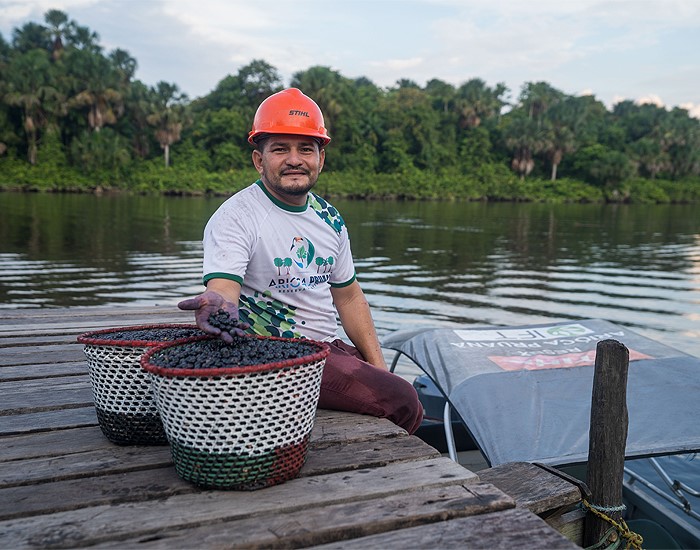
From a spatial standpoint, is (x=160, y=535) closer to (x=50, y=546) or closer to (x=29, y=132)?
(x=50, y=546)

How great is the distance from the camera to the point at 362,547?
2.10 m

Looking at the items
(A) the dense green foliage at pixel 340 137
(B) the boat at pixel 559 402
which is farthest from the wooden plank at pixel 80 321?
(A) the dense green foliage at pixel 340 137

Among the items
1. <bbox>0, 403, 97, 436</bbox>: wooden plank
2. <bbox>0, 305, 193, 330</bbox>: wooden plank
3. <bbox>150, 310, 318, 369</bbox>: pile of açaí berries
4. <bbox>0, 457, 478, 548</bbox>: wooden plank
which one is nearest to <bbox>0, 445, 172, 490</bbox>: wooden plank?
<bbox>0, 457, 478, 548</bbox>: wooden plank

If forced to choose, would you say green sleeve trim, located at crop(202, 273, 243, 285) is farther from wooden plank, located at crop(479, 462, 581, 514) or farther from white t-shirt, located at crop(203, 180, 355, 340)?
wooden plank, located at crop(479, 462, 581, 514)

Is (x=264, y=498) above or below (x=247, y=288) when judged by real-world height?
below

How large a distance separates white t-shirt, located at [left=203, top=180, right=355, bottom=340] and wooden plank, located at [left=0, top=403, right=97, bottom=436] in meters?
0.93

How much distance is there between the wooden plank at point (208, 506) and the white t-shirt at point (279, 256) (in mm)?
1060

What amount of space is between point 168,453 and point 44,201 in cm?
4194

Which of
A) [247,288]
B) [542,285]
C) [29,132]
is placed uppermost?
[29,132]

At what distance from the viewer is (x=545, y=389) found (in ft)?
14.9

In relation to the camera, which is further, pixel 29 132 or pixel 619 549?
pixel 29 132

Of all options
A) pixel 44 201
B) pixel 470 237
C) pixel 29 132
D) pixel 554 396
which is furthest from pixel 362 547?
pixel 29 132

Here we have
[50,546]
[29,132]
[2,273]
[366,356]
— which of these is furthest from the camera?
[29,132]

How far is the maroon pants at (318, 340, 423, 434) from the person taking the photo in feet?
11.1
